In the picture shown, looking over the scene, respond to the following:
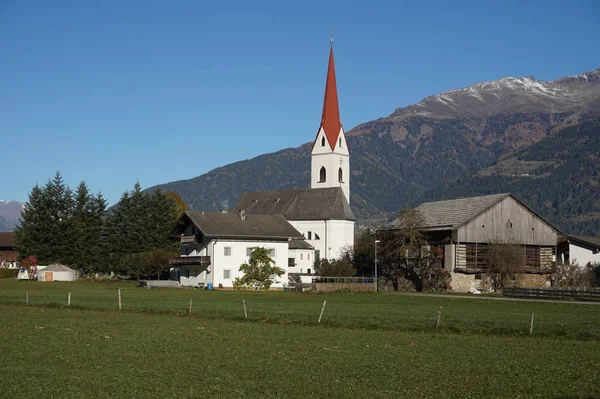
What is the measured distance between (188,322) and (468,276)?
149 ft

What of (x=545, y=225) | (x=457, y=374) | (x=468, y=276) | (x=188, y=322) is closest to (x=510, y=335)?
(x=457, y=374)

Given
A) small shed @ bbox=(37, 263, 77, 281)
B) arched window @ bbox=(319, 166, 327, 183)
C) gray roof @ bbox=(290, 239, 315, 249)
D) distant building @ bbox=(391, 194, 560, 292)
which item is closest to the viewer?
distant building @ bbox=(391, 194, 560, 292)

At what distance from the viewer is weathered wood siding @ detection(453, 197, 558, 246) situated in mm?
75750

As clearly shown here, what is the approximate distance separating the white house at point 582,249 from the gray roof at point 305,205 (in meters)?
27.7

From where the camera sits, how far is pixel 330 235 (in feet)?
334

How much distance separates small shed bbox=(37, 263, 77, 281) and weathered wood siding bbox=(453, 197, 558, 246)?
151ft

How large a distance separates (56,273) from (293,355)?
74438 millimetres

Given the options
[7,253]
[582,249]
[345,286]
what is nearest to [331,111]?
[582,249]

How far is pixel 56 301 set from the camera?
159 ft

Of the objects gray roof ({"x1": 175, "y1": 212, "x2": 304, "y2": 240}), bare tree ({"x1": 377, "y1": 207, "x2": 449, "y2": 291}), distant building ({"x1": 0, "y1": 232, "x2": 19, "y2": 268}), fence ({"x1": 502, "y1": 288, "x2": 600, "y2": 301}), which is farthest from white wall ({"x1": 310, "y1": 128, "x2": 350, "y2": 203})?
distant building ({"x1": 0, "y1": 232, "x2": 19, "y2": 268})

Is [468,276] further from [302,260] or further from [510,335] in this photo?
[510,335]

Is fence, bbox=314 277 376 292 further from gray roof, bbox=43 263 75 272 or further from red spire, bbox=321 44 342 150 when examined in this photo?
red spire, bbox=321 44 342 150

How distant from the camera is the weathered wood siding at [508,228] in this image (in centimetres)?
7575

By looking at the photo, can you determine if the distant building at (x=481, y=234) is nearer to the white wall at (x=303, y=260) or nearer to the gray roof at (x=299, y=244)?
the gray roof at (x=299, y=244)
